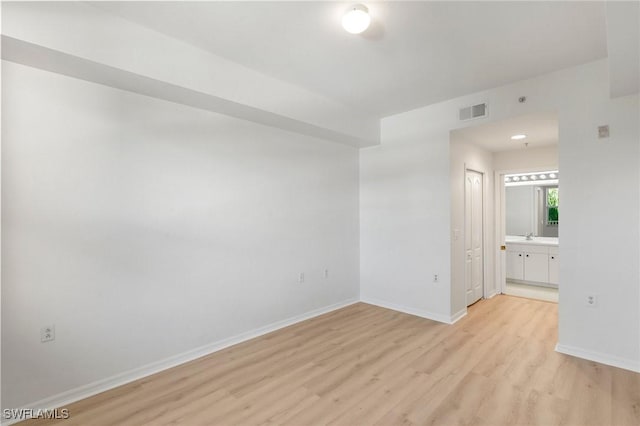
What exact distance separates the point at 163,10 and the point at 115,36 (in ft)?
1.38

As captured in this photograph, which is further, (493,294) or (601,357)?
(493,294)

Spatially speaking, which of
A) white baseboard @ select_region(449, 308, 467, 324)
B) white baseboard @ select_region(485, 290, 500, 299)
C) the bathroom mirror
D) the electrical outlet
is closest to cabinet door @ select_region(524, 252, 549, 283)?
white baseboard @ select_region(485, 290, 500, 299)

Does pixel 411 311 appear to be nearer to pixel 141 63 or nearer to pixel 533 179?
pixel 141 63

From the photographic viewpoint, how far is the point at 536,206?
276 inches

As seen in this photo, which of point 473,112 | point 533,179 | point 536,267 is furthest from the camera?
point 533,179

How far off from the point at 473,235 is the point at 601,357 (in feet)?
6.93

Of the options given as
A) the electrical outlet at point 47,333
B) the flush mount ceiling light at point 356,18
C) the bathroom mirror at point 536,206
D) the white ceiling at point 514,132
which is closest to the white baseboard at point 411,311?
the white ceiling at point 514,132

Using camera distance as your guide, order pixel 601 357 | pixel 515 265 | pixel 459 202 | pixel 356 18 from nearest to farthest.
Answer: pixel 356 18, pixel 601 357, pixel 459 202, pixel 515 265

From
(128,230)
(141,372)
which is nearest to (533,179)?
(128,230)

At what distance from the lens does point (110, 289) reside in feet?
8.34

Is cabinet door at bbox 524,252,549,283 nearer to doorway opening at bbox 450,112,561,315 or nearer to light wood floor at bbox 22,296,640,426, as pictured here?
doorway opening at bbox 450,112,561,315

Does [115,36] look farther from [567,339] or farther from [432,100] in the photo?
[567,339]

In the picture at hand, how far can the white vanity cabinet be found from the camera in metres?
5.60

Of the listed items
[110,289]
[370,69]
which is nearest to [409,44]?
[370,69]
